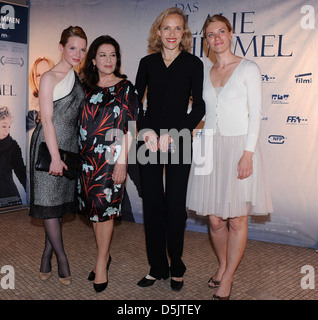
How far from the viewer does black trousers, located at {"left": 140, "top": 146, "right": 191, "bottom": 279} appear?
2.46 meters

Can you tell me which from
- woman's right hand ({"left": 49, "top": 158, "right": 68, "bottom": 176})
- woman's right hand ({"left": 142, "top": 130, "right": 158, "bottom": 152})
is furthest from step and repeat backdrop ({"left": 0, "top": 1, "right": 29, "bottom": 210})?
woman's right hand ({"left": 142, "top": 130, "right": 158, "bottom": 152})

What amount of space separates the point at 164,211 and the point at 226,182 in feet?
1.58

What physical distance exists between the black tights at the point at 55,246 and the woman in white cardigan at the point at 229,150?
0.89 meters

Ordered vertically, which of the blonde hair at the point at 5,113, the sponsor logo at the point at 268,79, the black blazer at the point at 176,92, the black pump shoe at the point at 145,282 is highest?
the sponsor logo at the point at 268,79

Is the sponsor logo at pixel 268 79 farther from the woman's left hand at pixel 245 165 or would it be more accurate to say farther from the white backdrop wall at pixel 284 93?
the woman's left hand at pixel 245 165

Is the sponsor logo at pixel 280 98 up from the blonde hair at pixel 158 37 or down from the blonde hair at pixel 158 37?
down

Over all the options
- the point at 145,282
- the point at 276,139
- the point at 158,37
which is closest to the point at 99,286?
the point at 145,282

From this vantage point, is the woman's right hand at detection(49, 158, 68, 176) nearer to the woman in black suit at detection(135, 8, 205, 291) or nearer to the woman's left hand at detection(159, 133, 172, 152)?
the woman in black suit at detection(135, 8, 205, 291)

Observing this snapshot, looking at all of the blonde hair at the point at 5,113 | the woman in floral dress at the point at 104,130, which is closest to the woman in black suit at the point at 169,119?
the woman in floral dress at the point at 104,130

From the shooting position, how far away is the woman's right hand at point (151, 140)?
2.38 m

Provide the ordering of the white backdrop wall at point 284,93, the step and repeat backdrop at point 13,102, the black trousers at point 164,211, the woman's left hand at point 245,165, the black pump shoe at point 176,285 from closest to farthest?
1. the woman's left hand at point 245,165
2. the black trousers at point 164,211
3. the black pump shoe at point 176,285
4. the white backdrop wall at point 284,93
5. the step and repeat backdrop at point 13,102
